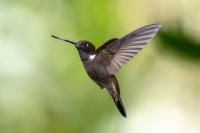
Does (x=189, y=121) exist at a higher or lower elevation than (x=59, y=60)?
lower

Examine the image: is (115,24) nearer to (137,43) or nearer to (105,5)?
(105,5)

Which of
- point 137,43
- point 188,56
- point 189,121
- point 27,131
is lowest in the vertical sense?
point 189,121

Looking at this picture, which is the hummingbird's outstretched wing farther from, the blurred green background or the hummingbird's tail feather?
the blurred green background

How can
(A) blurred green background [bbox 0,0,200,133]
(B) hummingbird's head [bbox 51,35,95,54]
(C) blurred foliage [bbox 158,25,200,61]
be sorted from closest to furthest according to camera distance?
1. (B) hummingbird's head [bbox 51,35,95,54]
2. (C) blurred foliage [bbox 158,25,200,61]
3. (A) blurred green background [bbox 0,0,200,133]

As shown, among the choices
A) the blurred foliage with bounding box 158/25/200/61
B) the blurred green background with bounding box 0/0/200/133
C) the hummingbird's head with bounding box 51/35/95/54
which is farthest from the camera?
the blurred green background with bounding box 0/0/200/133

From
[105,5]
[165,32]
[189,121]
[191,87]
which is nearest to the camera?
[165,32]

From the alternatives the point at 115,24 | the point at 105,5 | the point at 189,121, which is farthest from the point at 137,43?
the point at 189,121

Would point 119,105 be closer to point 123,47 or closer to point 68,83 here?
point 123,47

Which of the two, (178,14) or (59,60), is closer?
(178,14)

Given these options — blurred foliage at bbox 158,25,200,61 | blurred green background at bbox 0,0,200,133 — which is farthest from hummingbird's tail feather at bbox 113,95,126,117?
blurred green background at bbox 0,0,200,133
